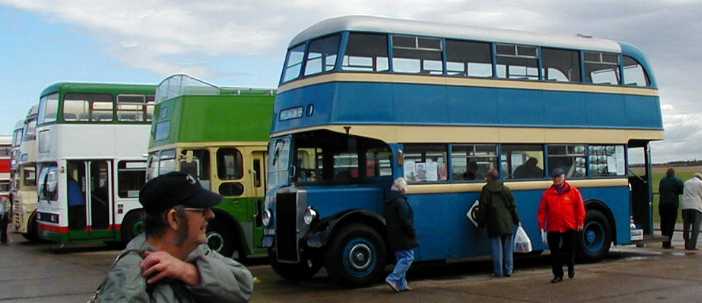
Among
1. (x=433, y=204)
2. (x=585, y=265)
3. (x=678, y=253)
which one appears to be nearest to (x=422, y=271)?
(x=433, y=204)

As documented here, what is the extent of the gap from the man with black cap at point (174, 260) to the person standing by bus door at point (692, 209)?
15.8 m

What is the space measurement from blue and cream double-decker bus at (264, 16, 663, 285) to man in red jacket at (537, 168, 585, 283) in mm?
1761

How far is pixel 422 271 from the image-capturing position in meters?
15.0

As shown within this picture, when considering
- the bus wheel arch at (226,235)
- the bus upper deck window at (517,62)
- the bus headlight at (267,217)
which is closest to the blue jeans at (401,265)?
the bus headlight at (267,217)

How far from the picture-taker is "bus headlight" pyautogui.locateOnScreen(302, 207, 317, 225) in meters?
12.4

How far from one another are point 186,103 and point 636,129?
855 centimetres

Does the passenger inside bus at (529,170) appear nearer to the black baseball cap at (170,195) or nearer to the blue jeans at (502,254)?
the blue jeans at (502,254)

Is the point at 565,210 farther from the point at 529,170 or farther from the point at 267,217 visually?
the point at 267,217

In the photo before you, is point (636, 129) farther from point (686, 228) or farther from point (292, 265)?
point (292, 265)

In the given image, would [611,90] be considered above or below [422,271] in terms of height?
above

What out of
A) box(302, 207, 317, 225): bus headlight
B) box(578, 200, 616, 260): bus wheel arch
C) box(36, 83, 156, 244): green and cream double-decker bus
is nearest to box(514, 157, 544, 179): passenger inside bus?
box(578, 200, 616, 260): bus wheel arch

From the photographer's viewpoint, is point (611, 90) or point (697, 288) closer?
point (697, 288)

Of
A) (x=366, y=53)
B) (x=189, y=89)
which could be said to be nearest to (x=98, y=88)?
(x=189, y=89)

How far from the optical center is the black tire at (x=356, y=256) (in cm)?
1230
